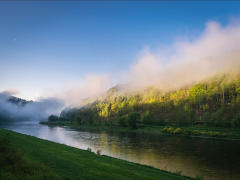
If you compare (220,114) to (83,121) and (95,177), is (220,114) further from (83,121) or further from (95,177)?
(95,177)

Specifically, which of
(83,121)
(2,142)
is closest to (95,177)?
(2,142)

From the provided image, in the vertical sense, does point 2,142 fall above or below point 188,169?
above

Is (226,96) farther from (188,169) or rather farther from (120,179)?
(120,179)

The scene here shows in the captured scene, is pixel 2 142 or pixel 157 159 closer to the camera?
pixel 2 142

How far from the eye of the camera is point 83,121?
550 ft

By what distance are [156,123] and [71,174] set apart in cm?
11294

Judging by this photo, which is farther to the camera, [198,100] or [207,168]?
[198,100]

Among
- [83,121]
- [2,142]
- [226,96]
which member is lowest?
[83,121]

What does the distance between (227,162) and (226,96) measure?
151 metres

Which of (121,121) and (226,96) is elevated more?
(226,96)

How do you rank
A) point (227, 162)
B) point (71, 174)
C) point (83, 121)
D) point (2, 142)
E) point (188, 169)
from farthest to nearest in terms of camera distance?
point (83, 121)
point (227, 162)
point (188, 169)
point (71, 174)
point (2, 142)

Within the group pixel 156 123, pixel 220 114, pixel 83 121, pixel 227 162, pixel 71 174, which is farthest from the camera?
pixel 83 121

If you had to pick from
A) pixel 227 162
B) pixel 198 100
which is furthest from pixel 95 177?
pixel 198 100

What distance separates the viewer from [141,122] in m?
131
